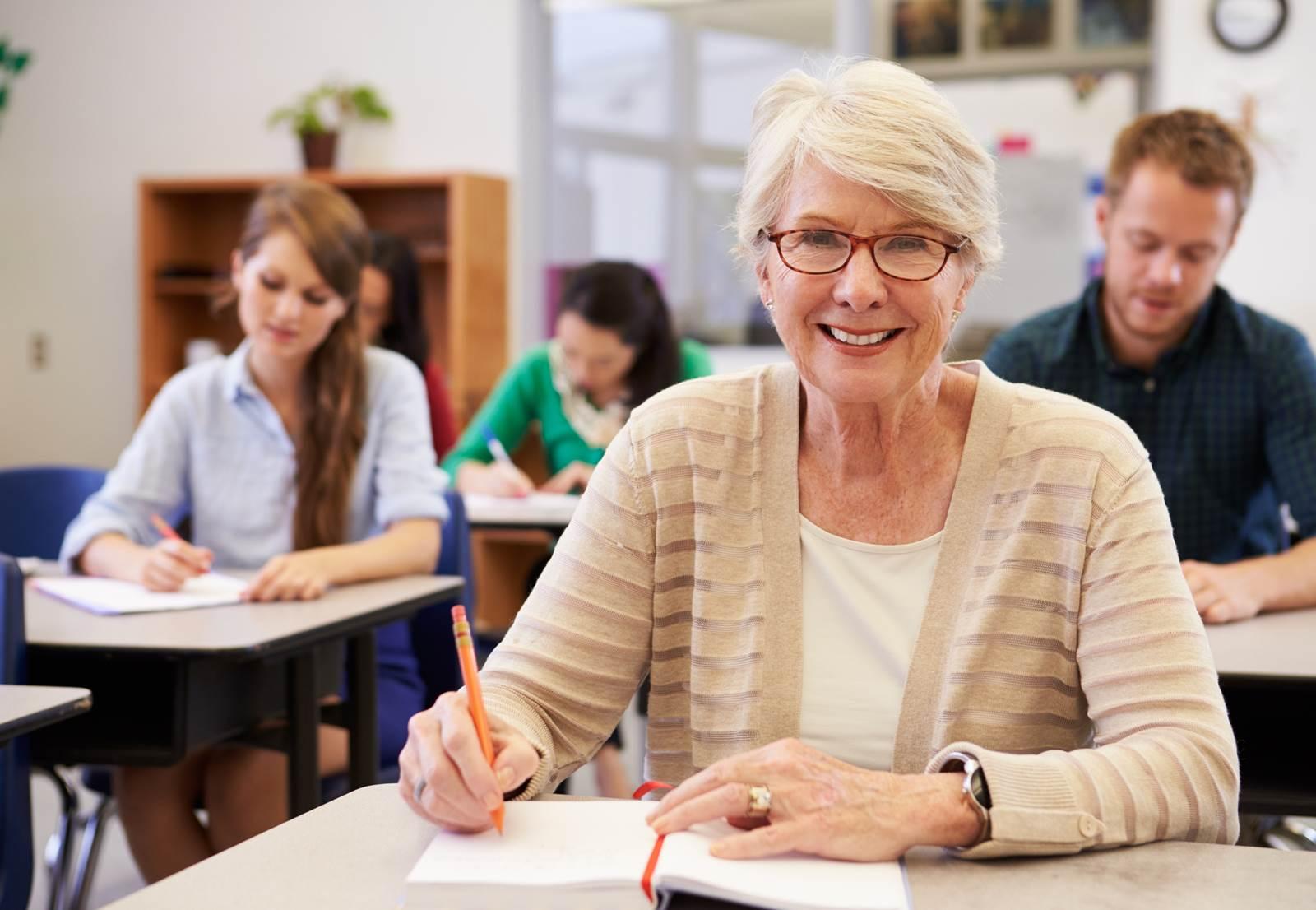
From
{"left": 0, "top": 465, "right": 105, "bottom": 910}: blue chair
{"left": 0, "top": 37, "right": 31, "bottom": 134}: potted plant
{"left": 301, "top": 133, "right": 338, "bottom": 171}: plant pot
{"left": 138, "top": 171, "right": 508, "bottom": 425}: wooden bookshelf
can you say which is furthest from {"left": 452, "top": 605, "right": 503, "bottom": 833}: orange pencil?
{"left": 0, "top": 37, "right": 31, "bottom": 134}: potted plant

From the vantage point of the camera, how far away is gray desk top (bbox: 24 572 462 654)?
1.91 m

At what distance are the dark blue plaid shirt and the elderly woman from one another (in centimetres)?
112

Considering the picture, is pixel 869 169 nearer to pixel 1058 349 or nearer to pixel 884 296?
pixel 884 296

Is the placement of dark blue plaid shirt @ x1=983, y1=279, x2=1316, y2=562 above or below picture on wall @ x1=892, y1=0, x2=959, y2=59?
below

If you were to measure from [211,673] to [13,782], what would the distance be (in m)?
0.30

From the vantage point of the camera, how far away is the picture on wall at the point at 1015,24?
17.4ft

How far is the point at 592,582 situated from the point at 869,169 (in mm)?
490

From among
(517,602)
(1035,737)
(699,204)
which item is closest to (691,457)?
(1035,737)

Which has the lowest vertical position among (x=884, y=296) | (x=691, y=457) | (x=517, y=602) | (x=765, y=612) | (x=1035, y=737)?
(x=517, y=602)

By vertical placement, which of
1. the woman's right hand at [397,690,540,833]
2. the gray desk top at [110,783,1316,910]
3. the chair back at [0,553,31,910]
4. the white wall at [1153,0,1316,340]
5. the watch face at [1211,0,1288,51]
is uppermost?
the watch face at [1211,0,1288,51]

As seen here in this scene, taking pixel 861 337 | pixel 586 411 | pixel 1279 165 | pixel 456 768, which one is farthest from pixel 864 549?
pixel 1279 165

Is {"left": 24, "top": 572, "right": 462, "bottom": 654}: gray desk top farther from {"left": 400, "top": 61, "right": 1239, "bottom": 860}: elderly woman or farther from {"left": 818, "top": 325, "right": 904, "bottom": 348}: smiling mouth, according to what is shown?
{"left": 818, "top": 325, "right": 904, "bottom": 348}: smiling mouth

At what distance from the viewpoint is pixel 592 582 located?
1408mm

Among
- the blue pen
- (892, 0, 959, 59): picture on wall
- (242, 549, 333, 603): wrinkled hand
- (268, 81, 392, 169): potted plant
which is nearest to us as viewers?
(242, 549, 333, 603): wrinkled hand
